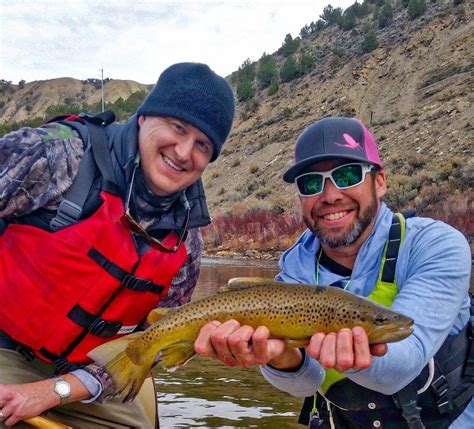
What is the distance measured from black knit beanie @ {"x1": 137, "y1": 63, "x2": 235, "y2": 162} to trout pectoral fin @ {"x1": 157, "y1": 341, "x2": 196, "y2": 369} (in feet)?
4.16

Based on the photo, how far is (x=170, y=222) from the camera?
12.7 feet

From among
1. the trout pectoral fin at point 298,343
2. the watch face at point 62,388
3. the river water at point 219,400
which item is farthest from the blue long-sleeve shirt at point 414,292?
the river water at point 219,400

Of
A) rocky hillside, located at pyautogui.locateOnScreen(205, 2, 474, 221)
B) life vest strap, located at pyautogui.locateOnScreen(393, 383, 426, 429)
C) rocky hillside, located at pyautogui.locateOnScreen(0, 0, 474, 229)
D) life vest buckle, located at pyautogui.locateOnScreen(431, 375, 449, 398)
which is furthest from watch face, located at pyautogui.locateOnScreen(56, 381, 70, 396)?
rocky hillside, located at pyautogui.locateOnScreen(205, 2, 474, 221)

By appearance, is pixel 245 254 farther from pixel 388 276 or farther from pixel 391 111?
pixel 388 276

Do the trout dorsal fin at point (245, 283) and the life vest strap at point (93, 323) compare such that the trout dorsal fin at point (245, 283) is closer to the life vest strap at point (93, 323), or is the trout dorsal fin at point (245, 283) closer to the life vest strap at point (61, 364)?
the life vest strap at point (93, 323)

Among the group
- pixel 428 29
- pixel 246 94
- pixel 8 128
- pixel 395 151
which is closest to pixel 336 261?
pixel 395 151

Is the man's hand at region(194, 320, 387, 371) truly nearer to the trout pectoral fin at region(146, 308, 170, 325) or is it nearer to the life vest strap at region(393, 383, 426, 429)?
the trout pectoral fin at region(146, 308, 170, 325)

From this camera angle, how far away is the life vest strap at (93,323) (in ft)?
11.8

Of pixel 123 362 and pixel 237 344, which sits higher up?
pixel 237 344

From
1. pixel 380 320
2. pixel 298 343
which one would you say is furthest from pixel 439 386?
pixel 298 343

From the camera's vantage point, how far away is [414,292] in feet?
9.43

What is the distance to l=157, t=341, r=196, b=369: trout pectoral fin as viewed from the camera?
3.04 m

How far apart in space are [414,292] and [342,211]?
65 cm

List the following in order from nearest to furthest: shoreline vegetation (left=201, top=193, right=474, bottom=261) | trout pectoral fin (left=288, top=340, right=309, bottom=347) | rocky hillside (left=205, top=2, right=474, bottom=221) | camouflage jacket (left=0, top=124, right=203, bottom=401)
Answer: trout pectoral fin (left=288, top=340, right=309, bottom=347)
camouflage jacket (left=0, top=124, right=203, bottom=401)
shoreline vegetation (left=201, top=193, right=474, bottom=261)
rocky hillside (left=205, top=2, right=474, bottom=221)
